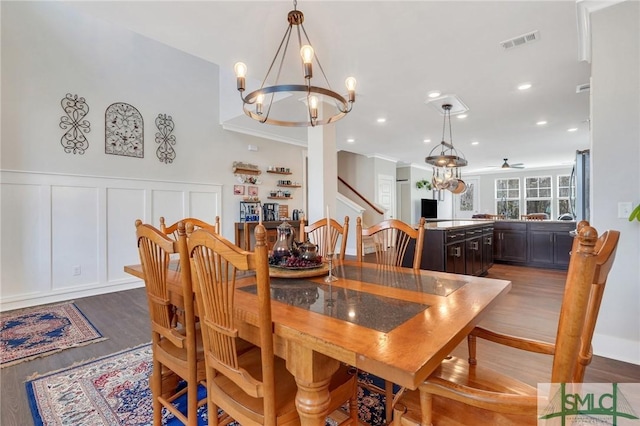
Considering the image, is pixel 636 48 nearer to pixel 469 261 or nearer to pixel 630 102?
pixel 630 102

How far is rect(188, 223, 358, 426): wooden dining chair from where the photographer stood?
3.12 ft

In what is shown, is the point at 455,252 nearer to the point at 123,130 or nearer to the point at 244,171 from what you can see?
the point at 244,171

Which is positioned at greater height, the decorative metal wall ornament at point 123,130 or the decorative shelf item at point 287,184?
the decorative metal wall ornament at point 123,130

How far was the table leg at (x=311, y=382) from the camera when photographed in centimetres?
96

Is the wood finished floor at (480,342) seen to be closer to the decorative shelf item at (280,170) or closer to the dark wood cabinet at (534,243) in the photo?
the dark wood cabinet at (534,243)

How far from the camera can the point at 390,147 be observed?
7.46 m

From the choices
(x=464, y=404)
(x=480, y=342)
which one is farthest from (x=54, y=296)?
(x=480, y=342)

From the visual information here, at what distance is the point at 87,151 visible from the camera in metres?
4.01

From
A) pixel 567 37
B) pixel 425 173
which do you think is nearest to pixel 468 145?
pixel 425 173

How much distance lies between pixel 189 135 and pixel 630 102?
522 cm

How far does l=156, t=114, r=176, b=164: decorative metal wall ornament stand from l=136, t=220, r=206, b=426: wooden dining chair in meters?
3.70

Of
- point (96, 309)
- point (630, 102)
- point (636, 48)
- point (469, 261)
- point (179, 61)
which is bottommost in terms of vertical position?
point (96, 309)

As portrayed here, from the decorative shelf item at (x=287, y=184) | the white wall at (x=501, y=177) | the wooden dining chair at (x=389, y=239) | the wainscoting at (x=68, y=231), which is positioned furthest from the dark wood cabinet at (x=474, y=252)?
the white wall at (x=501, y=177)

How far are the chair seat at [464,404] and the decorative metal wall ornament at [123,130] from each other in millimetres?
4729
